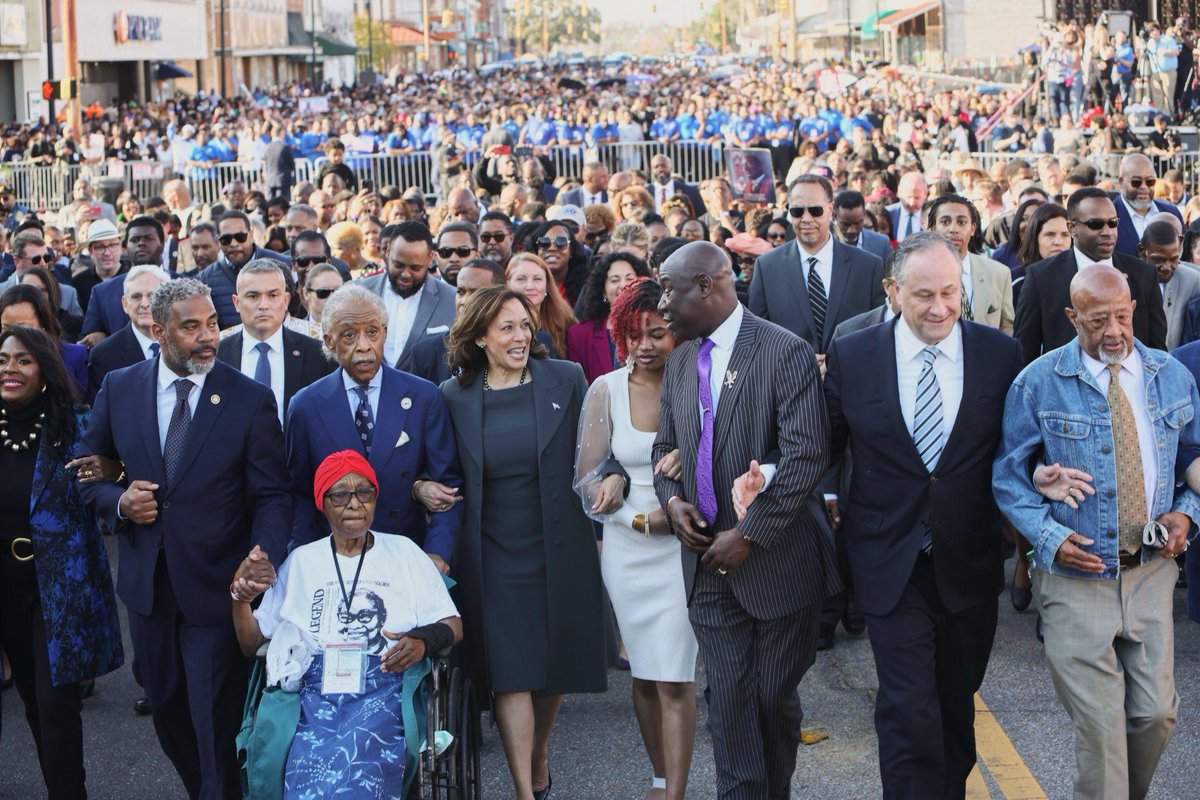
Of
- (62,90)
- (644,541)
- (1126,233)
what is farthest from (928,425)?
(62,90)

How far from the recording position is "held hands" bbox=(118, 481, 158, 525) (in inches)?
224

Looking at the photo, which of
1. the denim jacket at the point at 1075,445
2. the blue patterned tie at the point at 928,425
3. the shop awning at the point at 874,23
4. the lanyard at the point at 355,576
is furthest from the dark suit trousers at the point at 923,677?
the shop awning at the point at 874,23

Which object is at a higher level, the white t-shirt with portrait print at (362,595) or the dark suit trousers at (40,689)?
the white t-shirt with portrait print at (362,595)

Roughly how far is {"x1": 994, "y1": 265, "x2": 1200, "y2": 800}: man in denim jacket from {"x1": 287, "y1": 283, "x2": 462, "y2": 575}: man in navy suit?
203 cm

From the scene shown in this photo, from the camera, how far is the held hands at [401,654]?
5379 mm

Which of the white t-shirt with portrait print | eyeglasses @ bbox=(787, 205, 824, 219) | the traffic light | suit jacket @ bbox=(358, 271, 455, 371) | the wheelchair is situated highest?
the traffic light

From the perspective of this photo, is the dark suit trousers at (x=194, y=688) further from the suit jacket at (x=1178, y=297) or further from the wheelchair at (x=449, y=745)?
the suit jacket at (x=1178, y=297)

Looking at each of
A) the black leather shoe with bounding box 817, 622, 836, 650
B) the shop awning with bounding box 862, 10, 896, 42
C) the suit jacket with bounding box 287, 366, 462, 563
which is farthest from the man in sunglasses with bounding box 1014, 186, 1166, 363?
the shop awning with bounding box 862, 10, 896, 42

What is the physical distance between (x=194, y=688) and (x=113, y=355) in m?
3.18

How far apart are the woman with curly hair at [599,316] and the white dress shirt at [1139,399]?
118 inches

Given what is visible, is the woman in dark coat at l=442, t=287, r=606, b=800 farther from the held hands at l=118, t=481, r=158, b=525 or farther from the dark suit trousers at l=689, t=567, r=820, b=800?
the held hands at l=118, t=481, r=158, b=525

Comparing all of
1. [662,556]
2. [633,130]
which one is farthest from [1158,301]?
[633,130]

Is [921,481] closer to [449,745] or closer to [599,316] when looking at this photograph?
[449,745]

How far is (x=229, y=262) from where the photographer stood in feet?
33.9
